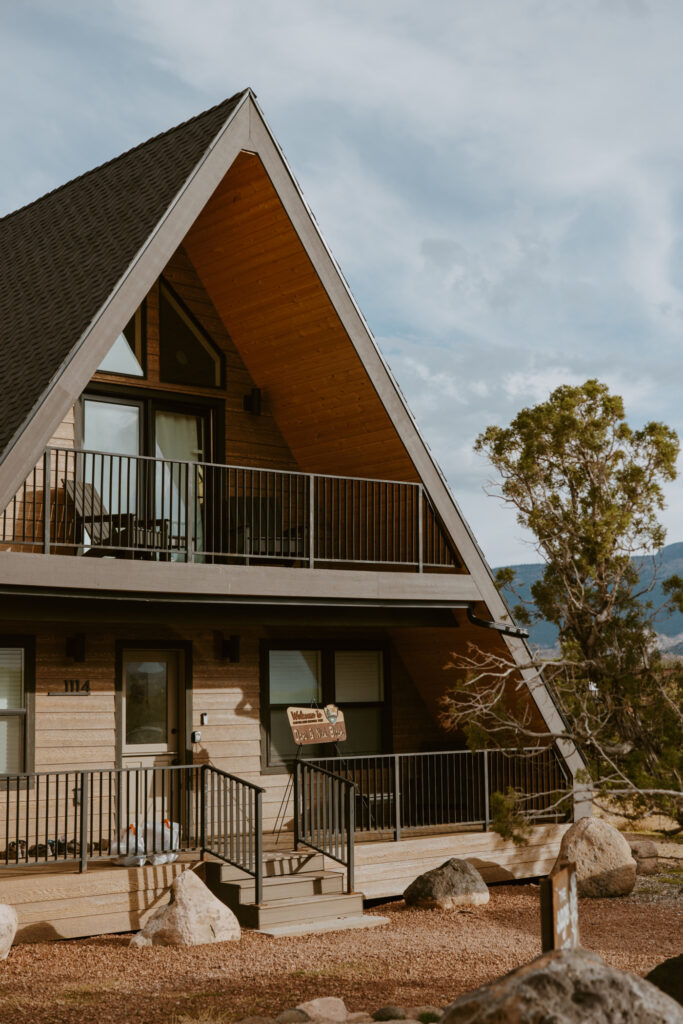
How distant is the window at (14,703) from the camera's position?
12.5 meters

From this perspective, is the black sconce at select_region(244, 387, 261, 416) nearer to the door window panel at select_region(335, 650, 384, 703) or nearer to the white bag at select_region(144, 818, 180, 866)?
the door window panel at select_region(335, 650, 384, 703)

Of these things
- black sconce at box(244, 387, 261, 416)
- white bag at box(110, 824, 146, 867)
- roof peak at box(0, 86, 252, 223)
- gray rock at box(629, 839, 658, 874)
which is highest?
roof peak at box(0, 86, 252, 223)

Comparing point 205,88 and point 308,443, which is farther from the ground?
point 205,88

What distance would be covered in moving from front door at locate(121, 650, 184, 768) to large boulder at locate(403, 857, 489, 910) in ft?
11.2

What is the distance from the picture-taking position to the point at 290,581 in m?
12.5

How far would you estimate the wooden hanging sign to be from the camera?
13469 millimetres

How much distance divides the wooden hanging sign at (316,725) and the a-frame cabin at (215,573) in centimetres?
49

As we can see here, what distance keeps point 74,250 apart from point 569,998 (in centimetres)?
1092

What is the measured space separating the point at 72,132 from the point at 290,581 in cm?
912

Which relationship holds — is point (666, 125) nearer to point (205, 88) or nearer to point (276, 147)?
point (276, 147)

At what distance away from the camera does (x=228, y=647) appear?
1430 centimetres

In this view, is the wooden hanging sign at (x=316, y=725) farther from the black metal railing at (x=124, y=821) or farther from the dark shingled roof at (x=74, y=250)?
the dark shingled roof at (x=74, y=250)

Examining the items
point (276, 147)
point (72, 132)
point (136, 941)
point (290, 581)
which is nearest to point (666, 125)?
point (276, 147)

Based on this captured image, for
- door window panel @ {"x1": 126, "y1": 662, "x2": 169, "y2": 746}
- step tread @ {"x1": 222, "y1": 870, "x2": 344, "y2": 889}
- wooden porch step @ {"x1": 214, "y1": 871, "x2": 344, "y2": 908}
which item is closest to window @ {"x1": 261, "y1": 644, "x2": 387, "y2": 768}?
door window panel @ {"x1": 126, "y1": 662, "x2": 169, "y2": 746}
